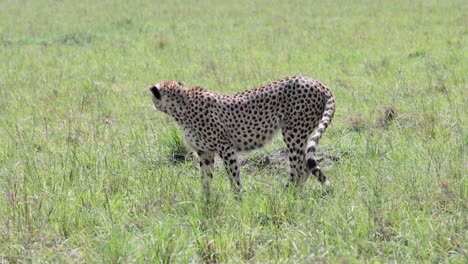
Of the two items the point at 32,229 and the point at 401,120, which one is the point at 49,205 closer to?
the point at 32,229

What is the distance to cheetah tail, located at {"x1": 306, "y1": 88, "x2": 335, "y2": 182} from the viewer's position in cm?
454

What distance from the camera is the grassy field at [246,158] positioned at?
12.4ft

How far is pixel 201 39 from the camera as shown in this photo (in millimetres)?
13492

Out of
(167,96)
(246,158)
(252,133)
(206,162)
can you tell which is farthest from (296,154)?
(167,96)

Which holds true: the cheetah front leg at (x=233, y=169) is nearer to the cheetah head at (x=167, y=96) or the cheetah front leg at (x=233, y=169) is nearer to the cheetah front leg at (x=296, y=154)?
the cheetah front leg at (x=296, y=154)

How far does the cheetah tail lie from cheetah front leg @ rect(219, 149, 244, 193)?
1.88 ft

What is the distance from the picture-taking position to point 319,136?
4645 millimetres

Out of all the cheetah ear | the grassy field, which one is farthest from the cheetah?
the grassy field

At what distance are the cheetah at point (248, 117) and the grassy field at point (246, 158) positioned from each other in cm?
26

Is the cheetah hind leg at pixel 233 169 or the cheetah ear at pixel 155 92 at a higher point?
the cheetah ear at pixel 155 92

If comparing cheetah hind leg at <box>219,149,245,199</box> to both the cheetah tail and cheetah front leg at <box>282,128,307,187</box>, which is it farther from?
the cheetah tail

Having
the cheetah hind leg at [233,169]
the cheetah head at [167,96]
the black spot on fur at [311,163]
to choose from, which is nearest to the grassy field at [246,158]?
the cheetah hind leg at [233,169]

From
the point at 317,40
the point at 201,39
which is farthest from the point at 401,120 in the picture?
the point at 201,39

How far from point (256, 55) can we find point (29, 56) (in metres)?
4.16
